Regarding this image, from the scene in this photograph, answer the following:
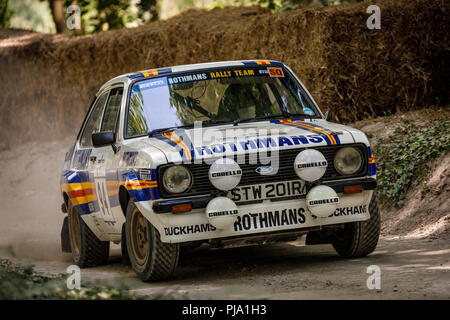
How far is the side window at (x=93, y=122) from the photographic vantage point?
9.30 metres

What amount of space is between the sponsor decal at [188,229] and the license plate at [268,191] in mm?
327

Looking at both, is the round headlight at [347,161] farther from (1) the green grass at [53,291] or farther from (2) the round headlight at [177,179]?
(1) the green grass at [53,291]

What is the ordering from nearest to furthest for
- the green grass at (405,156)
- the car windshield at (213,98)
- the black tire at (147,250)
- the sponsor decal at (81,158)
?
the black tire at (147,250) < the car windshield at (213,98) < the sponsor decal at (81,158) < the green grass at (405,156)

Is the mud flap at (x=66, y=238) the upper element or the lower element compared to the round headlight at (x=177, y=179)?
lower

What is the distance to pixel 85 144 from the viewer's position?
31.2 ft

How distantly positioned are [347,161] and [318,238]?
1.20 metres

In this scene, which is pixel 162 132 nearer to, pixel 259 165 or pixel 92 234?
pixel 259 165

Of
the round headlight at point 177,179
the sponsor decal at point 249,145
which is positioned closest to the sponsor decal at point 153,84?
the sponsor decal at point 249,145

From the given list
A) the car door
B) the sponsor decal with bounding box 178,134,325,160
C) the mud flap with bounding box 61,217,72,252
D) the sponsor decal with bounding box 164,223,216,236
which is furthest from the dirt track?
the sponsor decal with bounding box 178,134,325,160

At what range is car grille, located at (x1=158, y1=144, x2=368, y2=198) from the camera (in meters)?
7.02

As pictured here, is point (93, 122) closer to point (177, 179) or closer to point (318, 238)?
point (177, 179)

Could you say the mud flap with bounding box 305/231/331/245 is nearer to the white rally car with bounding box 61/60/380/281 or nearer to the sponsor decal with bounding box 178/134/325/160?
the white rally car with bounding box 61/60/380/281

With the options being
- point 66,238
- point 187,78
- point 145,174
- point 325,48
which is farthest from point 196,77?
point 325,48

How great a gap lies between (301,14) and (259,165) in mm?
7383
